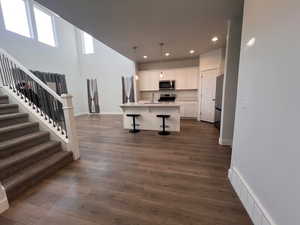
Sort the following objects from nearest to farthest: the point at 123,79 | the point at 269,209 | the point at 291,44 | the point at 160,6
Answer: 1. the point at 291,44
2. the point at 269,209
3. the point at 160,6
4. the point at 123,79

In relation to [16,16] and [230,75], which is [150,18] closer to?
[230,75]

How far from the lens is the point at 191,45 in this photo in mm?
4496

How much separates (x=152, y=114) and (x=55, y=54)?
5.82 m

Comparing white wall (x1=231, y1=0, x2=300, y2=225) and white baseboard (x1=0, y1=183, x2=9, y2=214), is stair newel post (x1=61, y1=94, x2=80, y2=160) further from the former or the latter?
white wall (x1=231, y1=0, x2=300, y2=225)

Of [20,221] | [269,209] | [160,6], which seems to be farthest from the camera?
[160,6]

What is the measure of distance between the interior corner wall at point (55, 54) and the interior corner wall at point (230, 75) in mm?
6993

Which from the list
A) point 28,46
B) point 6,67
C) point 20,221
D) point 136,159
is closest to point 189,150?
point 136,159

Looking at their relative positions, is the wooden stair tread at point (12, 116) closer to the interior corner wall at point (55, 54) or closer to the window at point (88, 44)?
the interior corner wall at point (55, 54)

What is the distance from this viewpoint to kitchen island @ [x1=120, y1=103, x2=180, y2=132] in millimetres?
4379

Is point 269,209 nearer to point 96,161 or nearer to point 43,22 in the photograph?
point 96,161

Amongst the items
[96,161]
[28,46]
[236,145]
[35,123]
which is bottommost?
[96,161]

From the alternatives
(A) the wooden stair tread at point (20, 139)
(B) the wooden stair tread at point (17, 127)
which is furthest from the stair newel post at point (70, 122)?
(B) the wooden stair tread at point (17, 127)

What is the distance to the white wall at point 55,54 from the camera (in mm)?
5086

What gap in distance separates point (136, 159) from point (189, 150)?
1.21m
